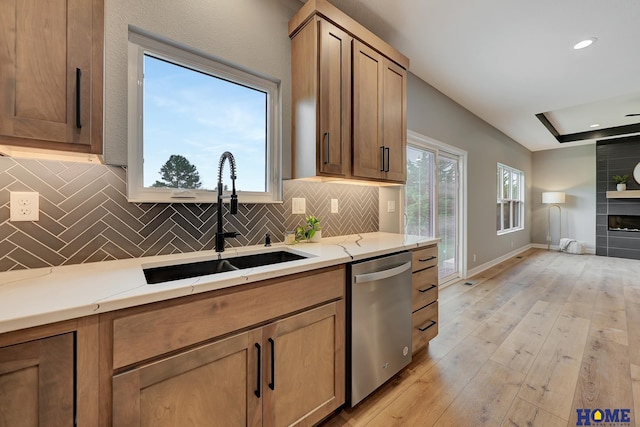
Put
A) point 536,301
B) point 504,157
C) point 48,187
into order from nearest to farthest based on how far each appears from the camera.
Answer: point 48,187 → point 536,301 → point 504,157

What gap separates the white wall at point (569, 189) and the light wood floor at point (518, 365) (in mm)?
3653

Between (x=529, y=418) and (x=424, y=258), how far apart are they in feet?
3.41

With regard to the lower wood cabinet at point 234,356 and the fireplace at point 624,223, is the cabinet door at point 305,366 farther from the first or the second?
the fireplace at point 624,223

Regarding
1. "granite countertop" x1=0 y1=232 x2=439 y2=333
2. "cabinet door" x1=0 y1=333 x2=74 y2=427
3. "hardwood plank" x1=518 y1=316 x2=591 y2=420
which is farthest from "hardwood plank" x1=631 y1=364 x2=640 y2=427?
"cabinet door" x1=0 y1=333 x2=74 y2=427

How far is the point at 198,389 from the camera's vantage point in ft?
3.16

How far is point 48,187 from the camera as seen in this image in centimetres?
117

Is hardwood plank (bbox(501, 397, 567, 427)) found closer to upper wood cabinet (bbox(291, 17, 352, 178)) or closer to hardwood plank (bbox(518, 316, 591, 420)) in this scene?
hardwood plank (bbox(518, 316, 591, 420))

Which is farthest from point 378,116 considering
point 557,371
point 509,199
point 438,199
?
point 509,199

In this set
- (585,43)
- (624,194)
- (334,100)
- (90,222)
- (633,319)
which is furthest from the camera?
(624,194)

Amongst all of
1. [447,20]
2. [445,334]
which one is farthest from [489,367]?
[447,20]

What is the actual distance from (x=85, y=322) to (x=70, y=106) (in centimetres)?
78

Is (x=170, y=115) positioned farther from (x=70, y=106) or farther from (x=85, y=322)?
(x=85, y=322)

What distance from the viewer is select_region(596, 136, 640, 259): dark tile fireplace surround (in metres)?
5.59

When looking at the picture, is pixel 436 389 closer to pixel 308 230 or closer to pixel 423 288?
pixel 423 288
